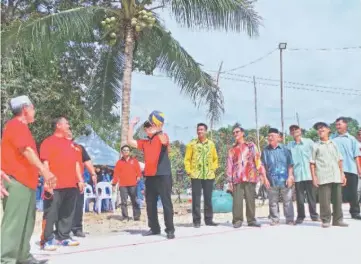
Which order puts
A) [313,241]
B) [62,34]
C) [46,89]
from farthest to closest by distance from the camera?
[46,89] → [62,34] → [313,241]

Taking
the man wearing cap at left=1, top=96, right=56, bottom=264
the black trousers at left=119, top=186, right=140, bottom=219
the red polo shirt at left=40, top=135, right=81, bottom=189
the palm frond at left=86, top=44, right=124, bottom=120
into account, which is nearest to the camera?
the man wearing cap at left=1, top=96, right=56, bottom=264

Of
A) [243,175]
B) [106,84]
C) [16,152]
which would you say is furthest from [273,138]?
[106,84]

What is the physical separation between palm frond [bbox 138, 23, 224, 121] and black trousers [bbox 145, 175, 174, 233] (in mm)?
4974

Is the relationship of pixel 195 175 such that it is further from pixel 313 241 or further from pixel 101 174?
pixel 101 174

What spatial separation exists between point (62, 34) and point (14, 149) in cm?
652

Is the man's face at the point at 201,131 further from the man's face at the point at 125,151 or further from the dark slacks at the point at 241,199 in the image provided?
the man's face at the point at 125,151

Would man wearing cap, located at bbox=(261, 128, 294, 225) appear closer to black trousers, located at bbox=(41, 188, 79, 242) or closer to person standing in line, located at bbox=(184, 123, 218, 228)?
person standing in line, located at bbox=(184, 123, 218, 228)

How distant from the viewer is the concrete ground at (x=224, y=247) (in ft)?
16.6

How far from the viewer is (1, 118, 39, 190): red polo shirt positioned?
4.41 meters

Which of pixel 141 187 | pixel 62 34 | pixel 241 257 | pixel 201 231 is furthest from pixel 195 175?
pixel 141 187

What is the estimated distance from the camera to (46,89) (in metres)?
16.0

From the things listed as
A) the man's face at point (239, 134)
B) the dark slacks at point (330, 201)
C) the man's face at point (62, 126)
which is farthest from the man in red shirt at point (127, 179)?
the man's face at point (62, 126)

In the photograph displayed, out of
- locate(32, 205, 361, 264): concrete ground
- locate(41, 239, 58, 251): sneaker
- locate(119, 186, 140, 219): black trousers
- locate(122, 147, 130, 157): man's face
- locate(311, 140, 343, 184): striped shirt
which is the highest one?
locate(122, 147, 130, 157): man's face

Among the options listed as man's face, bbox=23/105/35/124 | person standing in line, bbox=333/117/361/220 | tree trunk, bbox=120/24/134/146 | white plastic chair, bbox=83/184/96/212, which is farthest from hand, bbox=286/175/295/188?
white plastic chair, bbox=83/184/96/212
